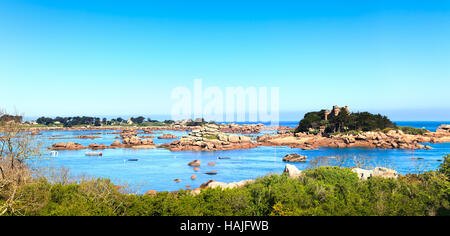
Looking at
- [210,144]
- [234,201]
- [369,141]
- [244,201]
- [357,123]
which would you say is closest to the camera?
[234,201]

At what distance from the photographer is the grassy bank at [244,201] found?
12031 millimetres

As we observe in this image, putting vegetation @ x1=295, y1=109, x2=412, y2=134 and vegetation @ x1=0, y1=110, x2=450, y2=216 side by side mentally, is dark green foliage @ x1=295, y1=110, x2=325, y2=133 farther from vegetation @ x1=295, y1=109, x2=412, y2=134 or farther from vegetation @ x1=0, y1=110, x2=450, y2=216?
vegetation @ x1=0, y1=110, x2=450, y2=216

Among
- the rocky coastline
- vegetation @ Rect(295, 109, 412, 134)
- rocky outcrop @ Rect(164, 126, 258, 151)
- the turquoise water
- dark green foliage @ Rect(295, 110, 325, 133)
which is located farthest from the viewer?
dark green foliage @ Rect(295, 110, 325, 133)

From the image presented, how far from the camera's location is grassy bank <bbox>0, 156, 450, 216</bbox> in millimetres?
12031

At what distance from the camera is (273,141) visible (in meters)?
82.9

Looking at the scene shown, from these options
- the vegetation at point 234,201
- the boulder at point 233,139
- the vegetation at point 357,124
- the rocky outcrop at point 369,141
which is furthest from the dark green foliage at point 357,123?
the vegetation at point 234,201

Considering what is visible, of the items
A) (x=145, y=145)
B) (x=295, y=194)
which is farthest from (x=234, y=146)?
(x=295, y=194)

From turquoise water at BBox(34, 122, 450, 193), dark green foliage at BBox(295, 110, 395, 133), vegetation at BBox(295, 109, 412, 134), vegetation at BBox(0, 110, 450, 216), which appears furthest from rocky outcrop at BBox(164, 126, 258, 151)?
vegetation at BBox(0, 110, 450, 216)

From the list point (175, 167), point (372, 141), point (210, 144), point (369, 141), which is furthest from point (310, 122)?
point (175, 167)

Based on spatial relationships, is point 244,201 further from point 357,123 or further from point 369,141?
point 357,123

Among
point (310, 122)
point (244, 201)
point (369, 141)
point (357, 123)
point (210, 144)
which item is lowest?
point (210, 144)

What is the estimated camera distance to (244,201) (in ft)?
44.8
